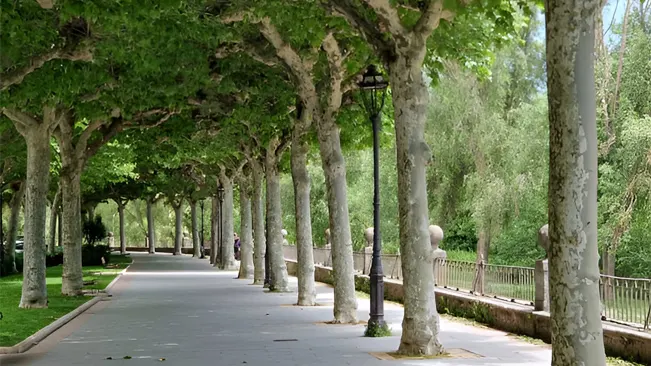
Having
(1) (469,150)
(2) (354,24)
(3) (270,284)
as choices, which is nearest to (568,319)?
(2) (354,24)

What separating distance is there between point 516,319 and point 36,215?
1218 cm

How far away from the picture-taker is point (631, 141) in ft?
87.6

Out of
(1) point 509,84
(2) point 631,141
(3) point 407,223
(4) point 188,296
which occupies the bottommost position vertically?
(4) point 188,296

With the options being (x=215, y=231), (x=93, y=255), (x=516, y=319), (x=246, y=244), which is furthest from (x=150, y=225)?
(x=516, y=319)

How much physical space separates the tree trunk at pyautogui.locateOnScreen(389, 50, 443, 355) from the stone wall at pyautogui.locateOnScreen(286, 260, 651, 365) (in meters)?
2.55

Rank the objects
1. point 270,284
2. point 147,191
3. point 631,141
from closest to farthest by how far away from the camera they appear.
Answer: point 631,141 → point 270,284 → point 147,191

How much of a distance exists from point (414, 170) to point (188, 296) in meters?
16.7

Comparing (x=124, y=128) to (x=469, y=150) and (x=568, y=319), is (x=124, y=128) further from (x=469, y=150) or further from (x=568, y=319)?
(x=568, y=319)

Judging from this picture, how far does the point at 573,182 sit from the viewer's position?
7234 millimetres

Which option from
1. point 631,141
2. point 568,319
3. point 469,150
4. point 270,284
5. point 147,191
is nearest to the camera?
point 568,319

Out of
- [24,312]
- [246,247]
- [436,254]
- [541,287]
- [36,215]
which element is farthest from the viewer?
[246,247]

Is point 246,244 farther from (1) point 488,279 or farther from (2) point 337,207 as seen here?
(2) point 337,207

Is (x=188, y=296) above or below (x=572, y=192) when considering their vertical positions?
below

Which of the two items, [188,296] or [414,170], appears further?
[188,296]
